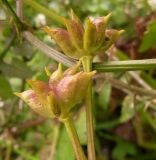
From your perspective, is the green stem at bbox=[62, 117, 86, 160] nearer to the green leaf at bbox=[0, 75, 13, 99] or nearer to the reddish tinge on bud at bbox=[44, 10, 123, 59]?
the reddish tinge on bud at bbox=[44, 10, 123, 59]

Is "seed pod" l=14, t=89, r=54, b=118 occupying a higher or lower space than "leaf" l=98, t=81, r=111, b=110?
higher

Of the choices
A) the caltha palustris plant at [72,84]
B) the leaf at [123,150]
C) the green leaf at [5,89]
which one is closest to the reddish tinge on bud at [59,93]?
the caltha palustris plant at [72,84]

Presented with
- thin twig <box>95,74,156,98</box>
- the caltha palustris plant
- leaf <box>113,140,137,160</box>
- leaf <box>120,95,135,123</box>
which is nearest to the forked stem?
the caltha palustris plant

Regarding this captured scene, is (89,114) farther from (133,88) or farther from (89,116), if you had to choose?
(133,88)

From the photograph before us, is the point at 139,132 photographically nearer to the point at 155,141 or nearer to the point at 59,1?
the point at 155,141

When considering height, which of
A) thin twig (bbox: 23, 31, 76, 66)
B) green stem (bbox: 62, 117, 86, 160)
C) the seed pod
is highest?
thin twig (bbox: 23, 31, 76, 66)

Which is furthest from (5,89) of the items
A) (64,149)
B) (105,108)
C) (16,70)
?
(105,108)

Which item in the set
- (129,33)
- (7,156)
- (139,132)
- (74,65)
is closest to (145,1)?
(129,33)

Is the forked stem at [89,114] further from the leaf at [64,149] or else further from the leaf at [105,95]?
the leaf at [105,95]
